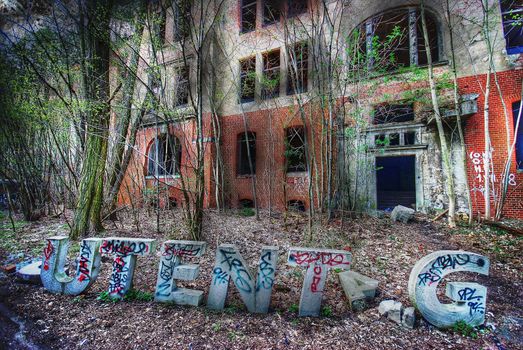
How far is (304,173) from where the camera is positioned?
9.90 meters

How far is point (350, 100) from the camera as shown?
750cm

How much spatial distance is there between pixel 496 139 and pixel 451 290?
742 cm

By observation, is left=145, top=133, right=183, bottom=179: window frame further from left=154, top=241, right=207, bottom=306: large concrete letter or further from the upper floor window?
the upper floor window

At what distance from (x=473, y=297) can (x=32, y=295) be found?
565 centimetres

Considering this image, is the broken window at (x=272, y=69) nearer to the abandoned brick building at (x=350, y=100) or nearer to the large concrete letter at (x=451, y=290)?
the abandoned brick building at (x=350, y=100)

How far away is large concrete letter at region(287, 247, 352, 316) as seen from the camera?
278 cm

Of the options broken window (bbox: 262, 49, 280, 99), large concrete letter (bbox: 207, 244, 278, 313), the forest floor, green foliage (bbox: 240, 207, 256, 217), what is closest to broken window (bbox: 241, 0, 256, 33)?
broken window (bbox: 262, 49, 280, 99)

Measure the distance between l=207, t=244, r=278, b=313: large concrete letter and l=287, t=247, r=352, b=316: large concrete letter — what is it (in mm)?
278

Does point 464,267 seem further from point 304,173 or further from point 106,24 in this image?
point 106,24

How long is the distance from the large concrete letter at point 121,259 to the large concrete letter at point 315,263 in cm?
199

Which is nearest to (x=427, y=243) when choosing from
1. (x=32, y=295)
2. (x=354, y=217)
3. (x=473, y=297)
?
(x=354, y=217)

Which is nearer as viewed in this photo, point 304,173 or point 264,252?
point 264,252

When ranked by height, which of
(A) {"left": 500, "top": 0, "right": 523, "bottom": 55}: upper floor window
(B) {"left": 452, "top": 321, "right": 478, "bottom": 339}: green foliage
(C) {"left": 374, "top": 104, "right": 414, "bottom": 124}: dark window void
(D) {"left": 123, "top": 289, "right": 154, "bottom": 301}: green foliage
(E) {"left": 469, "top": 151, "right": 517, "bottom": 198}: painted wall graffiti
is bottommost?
(B) {"left": 452, "top": 321, "right": 478, "bottom": 339}: green foliage

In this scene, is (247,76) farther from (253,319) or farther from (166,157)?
(253,319)
